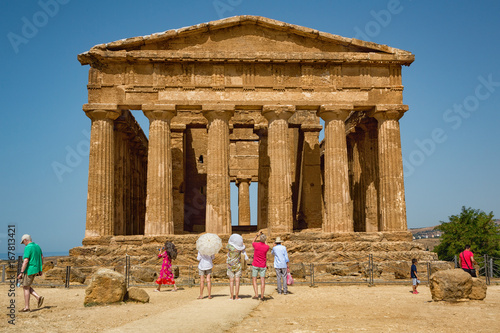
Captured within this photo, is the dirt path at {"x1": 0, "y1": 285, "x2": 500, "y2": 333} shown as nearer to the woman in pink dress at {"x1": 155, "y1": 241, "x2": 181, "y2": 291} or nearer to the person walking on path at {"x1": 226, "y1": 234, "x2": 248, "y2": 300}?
the person walking on path at {"x1": 226, "y1": 234, "x2": 248, "y2": 300}

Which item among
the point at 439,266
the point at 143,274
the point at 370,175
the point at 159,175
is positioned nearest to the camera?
the point at 143,274

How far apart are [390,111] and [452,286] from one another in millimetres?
12733

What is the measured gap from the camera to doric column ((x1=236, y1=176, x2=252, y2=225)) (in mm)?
36469

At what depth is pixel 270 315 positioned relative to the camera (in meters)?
10.8

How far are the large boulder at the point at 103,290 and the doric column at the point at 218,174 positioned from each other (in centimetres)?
1076

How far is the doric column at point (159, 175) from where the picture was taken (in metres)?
22.8

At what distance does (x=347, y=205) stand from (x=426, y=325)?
13.8m

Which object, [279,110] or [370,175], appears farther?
[370,175]

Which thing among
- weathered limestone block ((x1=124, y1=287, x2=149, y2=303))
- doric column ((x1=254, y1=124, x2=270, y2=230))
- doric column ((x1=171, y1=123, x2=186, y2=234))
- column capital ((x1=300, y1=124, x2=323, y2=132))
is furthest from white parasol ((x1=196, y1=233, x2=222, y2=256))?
column capital ((x1=300, y1=124, x2=323, y2=132))

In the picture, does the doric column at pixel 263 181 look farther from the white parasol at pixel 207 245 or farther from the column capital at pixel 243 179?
the white parasol at pixel 207 245

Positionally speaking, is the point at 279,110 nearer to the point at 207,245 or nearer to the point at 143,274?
the point at 143,274

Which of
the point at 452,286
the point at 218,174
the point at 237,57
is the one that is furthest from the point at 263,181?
the point at 452,286

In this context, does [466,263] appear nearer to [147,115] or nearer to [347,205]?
[347,205]

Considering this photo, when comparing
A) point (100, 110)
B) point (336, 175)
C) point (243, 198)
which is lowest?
point (243, 198)
